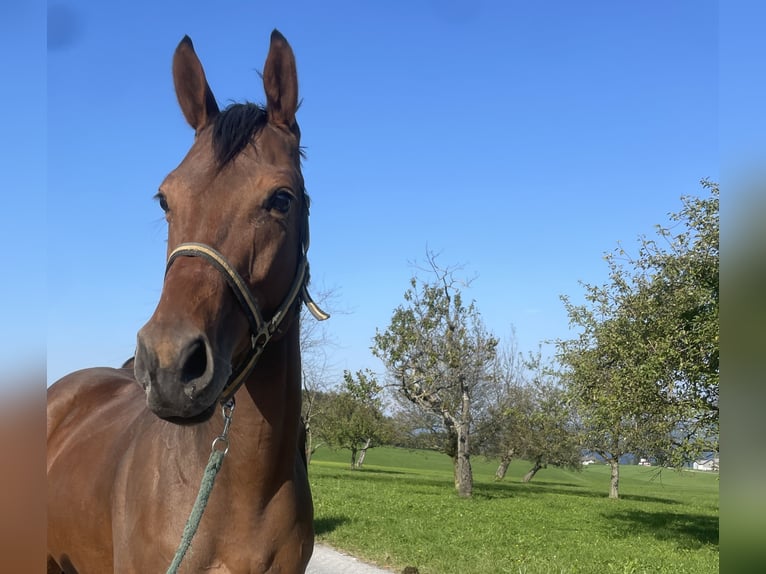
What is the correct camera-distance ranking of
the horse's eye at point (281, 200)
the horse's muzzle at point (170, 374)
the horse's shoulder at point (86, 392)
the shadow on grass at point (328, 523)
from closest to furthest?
1. the horse's muzzle at point (170, 374)
2. the horse's eye at point (281, 200)
3. the horse's shoulder at point (86, 392)
4. the shadow on grass at point (328, 523)

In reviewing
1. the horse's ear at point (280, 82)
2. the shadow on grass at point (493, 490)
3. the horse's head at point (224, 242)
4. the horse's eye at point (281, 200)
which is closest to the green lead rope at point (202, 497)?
the horse's head at point (224, 242)

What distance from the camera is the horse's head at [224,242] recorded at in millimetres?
1639

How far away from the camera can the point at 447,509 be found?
16812 mm

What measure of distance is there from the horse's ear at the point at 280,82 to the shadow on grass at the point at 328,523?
9.51 m

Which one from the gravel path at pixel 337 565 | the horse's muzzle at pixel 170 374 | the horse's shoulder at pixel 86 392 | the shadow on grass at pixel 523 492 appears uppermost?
the horse's muzzle at pixel 170 374

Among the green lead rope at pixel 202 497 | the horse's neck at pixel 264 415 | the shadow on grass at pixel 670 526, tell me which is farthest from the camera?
the shadow on grass at pixel 670 526

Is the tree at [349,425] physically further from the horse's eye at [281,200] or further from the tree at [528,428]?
the horse's eye at [281,200]

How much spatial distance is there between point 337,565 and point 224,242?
23.1ft

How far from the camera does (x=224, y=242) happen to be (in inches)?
75.1

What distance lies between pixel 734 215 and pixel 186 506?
1944 mm

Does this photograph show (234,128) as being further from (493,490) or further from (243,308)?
(493,490)

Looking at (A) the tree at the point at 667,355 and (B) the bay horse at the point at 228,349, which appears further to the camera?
(A) the tree at the point at 667,355

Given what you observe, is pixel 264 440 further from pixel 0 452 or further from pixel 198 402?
pixel 0 452

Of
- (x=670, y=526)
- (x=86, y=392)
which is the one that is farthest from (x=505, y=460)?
(x=86, y=392)
